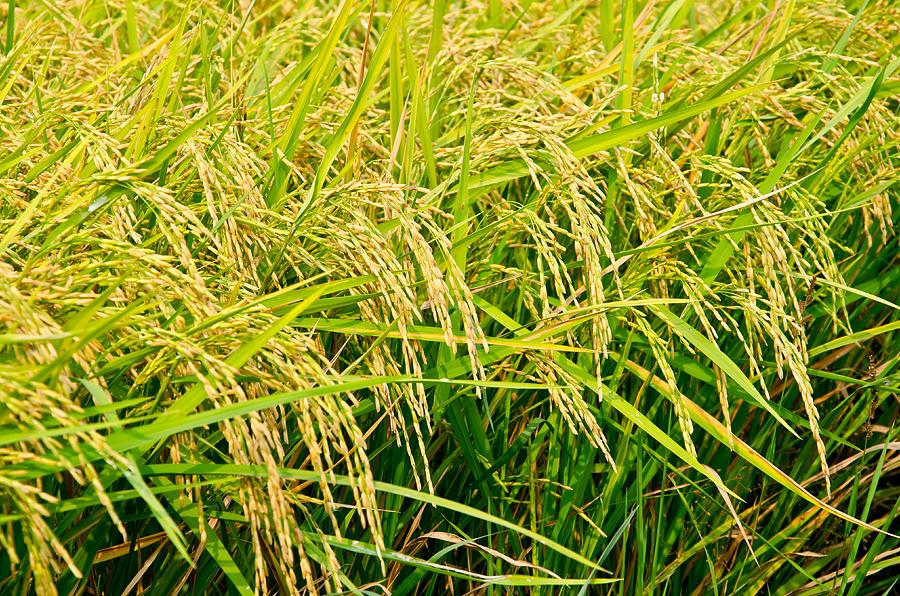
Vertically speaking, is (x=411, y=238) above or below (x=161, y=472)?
above

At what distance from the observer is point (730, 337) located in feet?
6.44

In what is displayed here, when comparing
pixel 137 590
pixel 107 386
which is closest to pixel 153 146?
pixel 107 386

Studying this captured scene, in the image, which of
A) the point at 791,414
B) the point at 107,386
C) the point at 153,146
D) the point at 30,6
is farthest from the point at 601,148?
the point at 30,6

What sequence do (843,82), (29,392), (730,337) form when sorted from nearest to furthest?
(29,392)
(730,337)
(843,82)

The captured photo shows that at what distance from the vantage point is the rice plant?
128 centimetres

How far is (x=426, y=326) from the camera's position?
1.61 meters

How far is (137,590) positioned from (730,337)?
1.21 m

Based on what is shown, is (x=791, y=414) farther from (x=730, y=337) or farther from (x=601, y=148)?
(x=601, y=148)

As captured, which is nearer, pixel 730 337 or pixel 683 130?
pixel 730 337

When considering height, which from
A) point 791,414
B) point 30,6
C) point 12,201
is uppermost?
point 30,6

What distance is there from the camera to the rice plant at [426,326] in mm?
1279

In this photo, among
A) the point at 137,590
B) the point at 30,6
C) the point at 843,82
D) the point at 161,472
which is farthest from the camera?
the point at 30,6

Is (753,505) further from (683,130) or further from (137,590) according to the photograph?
(137,590)

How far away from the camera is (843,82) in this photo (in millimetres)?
2383
